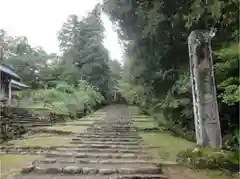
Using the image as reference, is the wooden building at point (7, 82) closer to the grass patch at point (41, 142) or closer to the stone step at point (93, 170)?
the grass patch at point (41, 142)

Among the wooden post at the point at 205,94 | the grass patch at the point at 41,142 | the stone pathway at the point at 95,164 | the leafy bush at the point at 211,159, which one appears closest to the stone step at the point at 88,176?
the stone pathway at the point at 95,164

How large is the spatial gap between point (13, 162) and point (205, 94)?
11.9 ft

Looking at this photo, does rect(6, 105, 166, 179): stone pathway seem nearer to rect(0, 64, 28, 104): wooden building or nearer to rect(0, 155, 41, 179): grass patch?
rect(0, 155, 41, 179): grass patch

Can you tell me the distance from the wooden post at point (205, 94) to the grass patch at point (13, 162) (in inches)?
126

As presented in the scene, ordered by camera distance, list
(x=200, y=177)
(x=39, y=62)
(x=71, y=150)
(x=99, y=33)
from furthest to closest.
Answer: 1. (x=99, y=33)
2. (x=39, y=62)
3. (x=71, y=150)
4. (x=200, y=177)

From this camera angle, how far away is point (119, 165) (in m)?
4.52

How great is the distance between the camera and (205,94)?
5.12 m

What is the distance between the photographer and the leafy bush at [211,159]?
443 centimetres

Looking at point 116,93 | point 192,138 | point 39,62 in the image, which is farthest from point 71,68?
point 192,138

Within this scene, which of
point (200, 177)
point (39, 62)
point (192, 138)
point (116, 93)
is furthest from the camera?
point (116, 93)

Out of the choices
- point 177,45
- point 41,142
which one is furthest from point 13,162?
point 177,45

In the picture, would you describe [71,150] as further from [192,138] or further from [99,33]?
[99,33]

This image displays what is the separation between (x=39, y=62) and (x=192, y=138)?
18197mm

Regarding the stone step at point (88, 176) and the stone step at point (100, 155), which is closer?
the stone step at point (88, 176)
